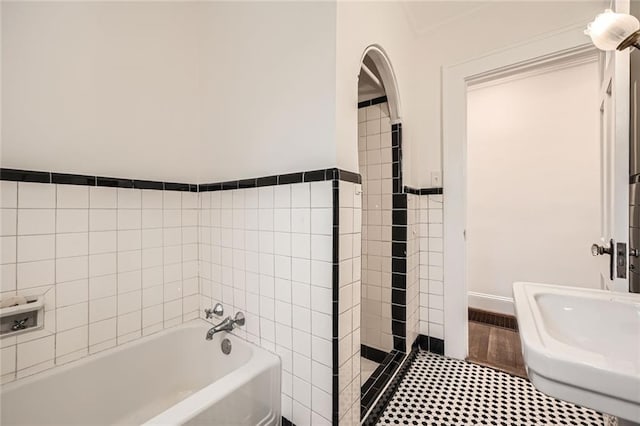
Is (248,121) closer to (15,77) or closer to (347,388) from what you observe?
(15,77)

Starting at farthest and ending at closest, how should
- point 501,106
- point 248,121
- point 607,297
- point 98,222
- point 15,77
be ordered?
point 501,106 < point 248,121 < point 98,222 < point 15,77 < point 607,297

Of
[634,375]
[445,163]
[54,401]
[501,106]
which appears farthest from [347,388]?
[501,106]

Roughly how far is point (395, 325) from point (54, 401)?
1828 millimetres

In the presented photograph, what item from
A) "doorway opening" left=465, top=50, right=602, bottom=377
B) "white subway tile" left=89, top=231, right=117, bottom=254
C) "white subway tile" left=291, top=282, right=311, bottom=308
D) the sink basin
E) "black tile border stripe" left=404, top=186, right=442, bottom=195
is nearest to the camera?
the sink basin

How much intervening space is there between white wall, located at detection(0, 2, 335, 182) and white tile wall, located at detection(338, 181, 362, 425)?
236mm

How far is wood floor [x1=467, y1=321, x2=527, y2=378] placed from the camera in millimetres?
1843

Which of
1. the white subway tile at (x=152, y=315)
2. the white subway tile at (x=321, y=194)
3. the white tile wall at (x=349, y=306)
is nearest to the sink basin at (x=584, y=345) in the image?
the white tile wall at (x=349, y=306)

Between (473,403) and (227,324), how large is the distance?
1.40 m

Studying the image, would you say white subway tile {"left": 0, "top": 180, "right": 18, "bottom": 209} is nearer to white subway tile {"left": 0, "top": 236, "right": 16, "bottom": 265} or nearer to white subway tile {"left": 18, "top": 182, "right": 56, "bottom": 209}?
white subway tile {"left": 18, "top": 182, "right": 56, "bottom": 209}

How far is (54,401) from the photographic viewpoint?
1146mm

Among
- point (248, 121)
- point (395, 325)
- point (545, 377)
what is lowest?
point (395, 325)

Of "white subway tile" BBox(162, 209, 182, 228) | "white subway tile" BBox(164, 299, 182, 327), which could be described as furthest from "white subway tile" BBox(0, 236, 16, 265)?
"white subway tile" BBox(164, 299, 182, 327)

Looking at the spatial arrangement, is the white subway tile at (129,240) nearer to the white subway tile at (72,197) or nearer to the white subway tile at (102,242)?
the white subway tile at (102,242)

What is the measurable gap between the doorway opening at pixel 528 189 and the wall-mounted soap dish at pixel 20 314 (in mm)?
2618
